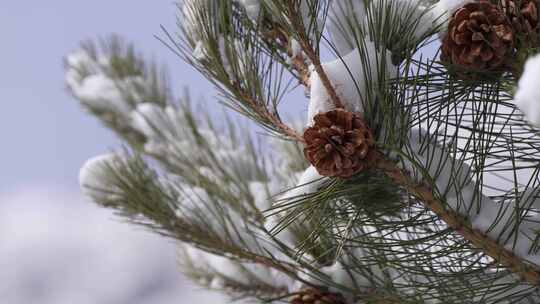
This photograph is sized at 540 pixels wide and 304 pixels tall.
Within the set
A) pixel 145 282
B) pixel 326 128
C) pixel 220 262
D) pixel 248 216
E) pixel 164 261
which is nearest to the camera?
pixel 326 128

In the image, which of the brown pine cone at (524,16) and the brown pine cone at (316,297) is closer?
the brown pine cone at (524,16)

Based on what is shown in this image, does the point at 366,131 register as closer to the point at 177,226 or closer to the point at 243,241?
the point at 243,241

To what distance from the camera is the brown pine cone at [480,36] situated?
57 cm

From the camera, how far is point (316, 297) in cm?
82

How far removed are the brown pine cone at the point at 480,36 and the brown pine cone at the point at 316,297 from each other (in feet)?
1.20

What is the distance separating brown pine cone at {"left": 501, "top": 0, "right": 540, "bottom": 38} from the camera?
58 cm

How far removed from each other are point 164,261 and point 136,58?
4.79 metres

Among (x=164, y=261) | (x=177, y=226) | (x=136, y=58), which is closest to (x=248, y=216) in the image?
(x=177, y=226)

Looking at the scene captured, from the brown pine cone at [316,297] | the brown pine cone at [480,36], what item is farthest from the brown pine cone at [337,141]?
the brown pine cone at [316,297]

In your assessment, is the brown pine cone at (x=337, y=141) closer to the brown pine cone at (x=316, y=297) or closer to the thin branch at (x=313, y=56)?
the thin branch at (x=313, y=56)

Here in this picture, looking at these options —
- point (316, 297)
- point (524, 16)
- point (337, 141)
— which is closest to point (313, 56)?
point (337, 141)

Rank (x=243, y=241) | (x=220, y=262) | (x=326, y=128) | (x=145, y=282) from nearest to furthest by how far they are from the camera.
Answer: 1. (x=326, y=128)
2. (x=243, y=241)
3. (x=220, y=262)
4. (x=145, y=282)

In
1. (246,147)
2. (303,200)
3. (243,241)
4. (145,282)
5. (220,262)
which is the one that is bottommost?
(303,200)

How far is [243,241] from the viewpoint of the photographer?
997 millimetres
